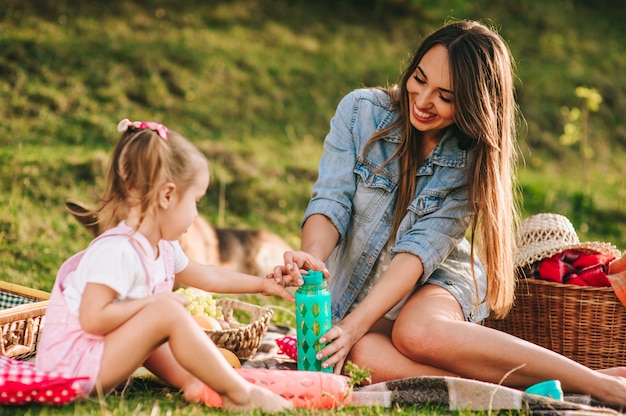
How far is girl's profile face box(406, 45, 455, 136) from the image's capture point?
11.4ft

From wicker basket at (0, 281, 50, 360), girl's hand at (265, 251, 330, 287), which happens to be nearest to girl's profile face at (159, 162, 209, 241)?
girl's hand at (265, 251, 330, 287)

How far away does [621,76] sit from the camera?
432 inches

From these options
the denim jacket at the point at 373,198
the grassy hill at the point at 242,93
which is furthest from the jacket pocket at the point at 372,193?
the grassy hill at the point at 242,93

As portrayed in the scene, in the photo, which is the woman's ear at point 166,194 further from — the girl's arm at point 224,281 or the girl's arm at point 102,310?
the girl's arm at point 224,281

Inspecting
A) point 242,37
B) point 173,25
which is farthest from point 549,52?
point 173,25

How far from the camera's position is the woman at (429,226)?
11.0 ft

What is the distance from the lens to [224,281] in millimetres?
3299

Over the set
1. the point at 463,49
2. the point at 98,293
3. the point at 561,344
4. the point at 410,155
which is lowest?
the point at 561,344

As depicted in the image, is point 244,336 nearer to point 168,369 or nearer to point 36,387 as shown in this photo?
point 168,369

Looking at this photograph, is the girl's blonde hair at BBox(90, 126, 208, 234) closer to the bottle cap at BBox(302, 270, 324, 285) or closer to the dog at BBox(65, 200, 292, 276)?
the bottle cap at BBox(302, 270, 324, 285)

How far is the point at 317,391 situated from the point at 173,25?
24.3 ft

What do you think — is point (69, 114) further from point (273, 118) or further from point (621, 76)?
point (621, 76)

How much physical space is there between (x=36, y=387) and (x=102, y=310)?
351mm

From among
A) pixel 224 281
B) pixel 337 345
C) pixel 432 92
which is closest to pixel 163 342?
pixel 224 281
